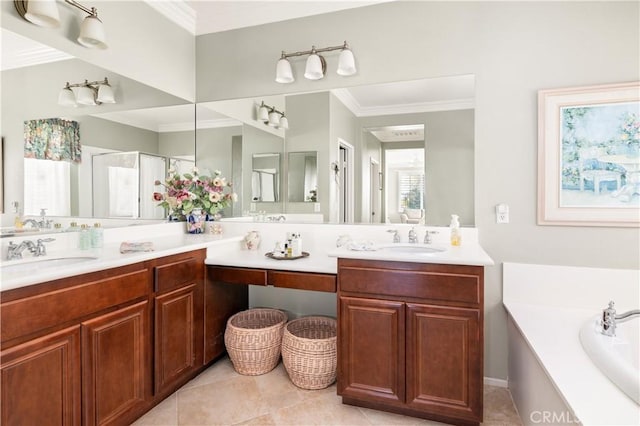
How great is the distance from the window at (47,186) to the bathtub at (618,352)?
108 inches

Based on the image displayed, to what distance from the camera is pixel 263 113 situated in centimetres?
283

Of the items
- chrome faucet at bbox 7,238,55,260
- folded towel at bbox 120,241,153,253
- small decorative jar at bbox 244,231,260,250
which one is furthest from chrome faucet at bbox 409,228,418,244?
chrome faucet at bbox 7,238,55,260

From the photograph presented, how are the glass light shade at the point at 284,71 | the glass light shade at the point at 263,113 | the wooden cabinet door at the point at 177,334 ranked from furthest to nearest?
1. the glass light shade at the point at 263,113
2. the glass light shade at the point at 284,71
3. the wooden cabinet door at the point at 177,334

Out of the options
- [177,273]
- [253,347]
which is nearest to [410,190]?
[253,347]

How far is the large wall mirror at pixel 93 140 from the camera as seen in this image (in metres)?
1.76

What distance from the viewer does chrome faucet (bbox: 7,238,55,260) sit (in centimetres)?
159

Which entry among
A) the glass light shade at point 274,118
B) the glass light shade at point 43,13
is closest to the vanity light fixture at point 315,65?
the glass light shade at point 274,118

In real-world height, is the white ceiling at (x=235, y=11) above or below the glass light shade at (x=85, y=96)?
above

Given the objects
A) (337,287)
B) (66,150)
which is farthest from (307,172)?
(66,150)

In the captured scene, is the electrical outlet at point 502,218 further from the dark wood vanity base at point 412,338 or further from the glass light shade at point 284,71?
the glass light shade at point 284,71

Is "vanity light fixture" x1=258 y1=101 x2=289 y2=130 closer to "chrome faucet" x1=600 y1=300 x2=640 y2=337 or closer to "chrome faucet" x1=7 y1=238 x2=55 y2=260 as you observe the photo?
"chrome faucet" x1=7 y1=238 x2=55 y2=260

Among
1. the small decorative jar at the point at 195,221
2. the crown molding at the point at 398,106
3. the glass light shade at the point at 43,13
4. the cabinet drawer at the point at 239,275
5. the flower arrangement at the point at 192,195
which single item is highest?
the glass light shade at the point at 43,13

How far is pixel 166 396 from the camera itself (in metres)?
2.04

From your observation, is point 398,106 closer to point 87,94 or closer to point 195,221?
point 195,221
